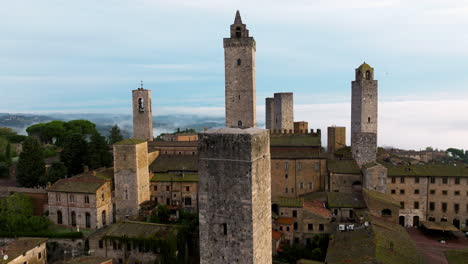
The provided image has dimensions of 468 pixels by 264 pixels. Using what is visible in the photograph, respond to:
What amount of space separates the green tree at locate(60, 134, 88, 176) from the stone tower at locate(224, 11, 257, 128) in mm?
21451

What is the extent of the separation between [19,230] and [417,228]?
38.8 m

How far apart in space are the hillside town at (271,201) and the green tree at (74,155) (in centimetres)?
12

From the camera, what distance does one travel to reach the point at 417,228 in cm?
3591

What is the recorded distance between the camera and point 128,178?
35.6m

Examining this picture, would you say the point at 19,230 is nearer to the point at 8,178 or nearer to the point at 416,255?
the point at 8,178

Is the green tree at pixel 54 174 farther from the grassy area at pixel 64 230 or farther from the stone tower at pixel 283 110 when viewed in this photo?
the stone tower at pixel 283 110

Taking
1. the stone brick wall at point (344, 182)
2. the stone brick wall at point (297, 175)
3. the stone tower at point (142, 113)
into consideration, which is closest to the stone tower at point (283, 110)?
the stone brick wall at point (297, 175)

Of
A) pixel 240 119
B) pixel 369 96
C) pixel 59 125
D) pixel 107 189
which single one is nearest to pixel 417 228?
pixel 369 96

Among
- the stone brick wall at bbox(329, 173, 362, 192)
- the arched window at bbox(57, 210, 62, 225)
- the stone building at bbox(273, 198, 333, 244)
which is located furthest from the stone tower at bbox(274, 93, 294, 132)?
the arched window at bbox(57, 210, 62, 225)

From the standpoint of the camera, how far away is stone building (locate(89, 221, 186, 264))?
28.6m

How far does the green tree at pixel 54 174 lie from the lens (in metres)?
41.4

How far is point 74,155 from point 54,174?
11.7 feet

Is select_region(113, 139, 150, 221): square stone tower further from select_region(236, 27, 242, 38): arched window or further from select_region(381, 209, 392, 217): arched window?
select_region(381, 209, 392, 217): arched window

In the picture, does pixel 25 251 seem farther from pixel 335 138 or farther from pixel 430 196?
pixel 430 196
